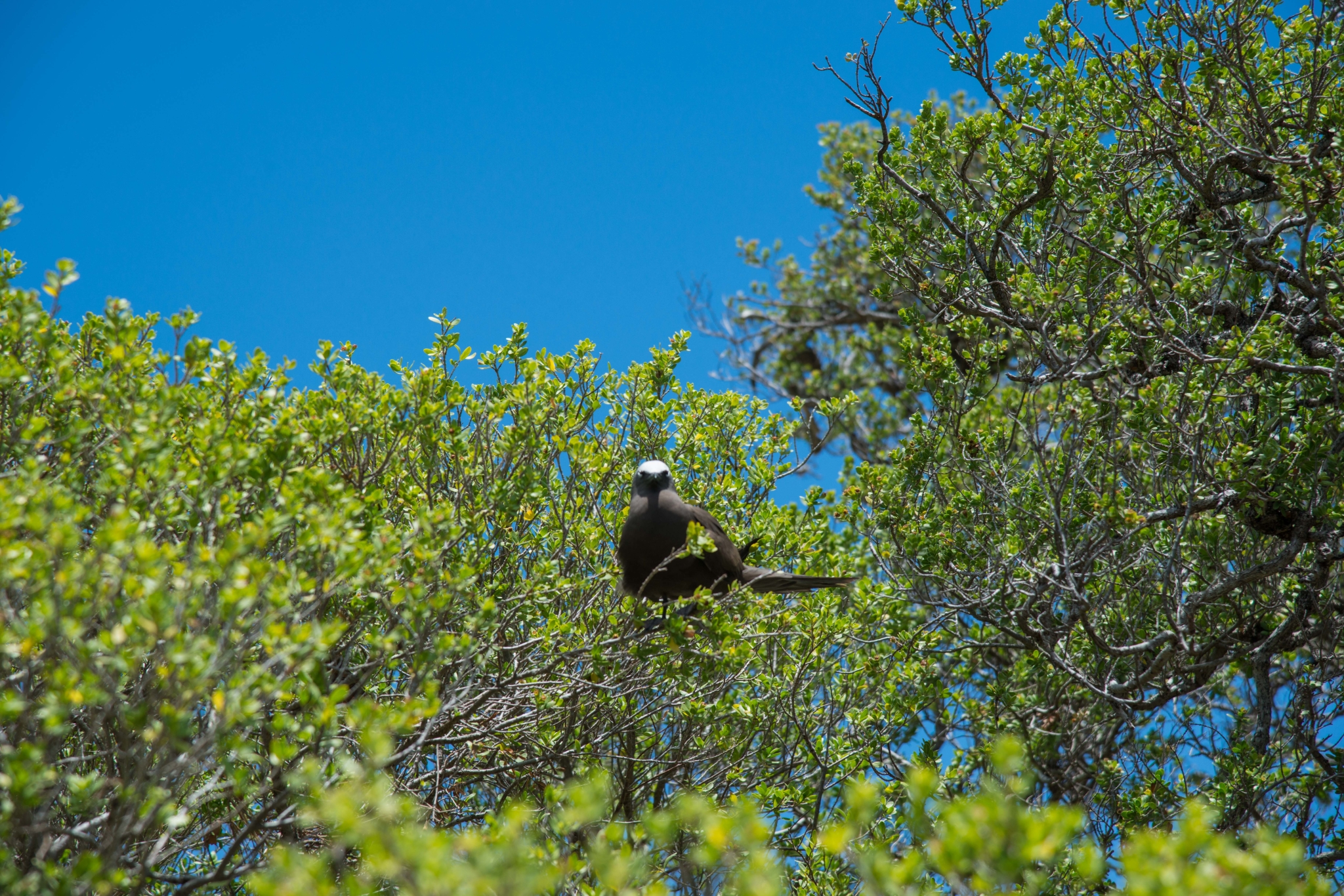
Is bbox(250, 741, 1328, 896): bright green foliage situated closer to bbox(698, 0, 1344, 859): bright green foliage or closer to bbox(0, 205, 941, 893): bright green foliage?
bbox(0, 205, 941, 893): bright green foliage

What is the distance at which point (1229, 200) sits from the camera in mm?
7715

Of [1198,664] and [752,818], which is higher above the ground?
[1198,664]

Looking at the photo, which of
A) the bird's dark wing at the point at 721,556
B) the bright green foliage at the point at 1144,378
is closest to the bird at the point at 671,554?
the bird's dark wing at the point at 721,556

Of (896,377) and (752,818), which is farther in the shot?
(896,377)

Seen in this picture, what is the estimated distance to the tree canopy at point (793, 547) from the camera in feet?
15.3

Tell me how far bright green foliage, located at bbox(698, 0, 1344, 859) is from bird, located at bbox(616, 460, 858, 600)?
1.40 metres

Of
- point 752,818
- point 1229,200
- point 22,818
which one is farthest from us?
point 1229,200

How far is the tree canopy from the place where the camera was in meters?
4.65

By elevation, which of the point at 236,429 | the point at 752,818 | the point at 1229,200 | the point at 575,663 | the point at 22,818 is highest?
the point at 1229,200

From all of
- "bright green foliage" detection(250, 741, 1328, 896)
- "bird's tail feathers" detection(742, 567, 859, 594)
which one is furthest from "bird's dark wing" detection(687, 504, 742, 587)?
"bright green foliage" detection(250, 741, 1328, 896)

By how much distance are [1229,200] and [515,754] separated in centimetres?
685

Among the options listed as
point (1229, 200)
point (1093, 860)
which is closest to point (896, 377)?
point (1229, 200)

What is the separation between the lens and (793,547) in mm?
8203

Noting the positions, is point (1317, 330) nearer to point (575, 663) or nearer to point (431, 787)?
point (575, 663)
